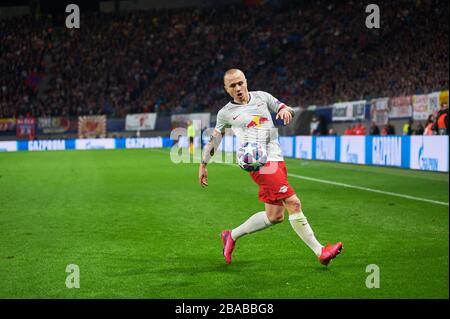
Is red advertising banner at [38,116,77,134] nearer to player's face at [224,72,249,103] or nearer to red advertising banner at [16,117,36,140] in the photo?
red advertising banner at [16,117,36,140]

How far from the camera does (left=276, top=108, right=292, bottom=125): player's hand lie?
6.79 m

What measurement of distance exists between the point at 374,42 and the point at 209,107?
13168 mm

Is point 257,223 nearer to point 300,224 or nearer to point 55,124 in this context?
point 300,224

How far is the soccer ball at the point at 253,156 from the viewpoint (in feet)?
22.8

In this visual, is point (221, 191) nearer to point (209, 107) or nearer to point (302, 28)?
point (209, 107)

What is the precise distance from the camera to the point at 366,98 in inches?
1351

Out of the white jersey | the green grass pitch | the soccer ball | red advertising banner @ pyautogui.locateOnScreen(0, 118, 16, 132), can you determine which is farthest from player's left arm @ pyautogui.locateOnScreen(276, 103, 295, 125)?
red advertising banner @ pyautogui.locateOnScreen(0, 118, 16, 132)

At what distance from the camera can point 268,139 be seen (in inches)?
278

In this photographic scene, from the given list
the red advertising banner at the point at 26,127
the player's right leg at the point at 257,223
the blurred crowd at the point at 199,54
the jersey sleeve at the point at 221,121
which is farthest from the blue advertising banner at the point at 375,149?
the red advertising banner at the point at 26,127

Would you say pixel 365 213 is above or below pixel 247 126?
below

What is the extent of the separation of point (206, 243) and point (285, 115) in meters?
2.59

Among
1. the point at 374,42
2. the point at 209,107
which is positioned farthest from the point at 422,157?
the point at 209,107

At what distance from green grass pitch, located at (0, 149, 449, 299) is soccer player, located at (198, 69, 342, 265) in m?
0.39

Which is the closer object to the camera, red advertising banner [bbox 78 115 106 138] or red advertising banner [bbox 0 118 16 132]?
red advertising banner [bbox 0 118 16 132]
